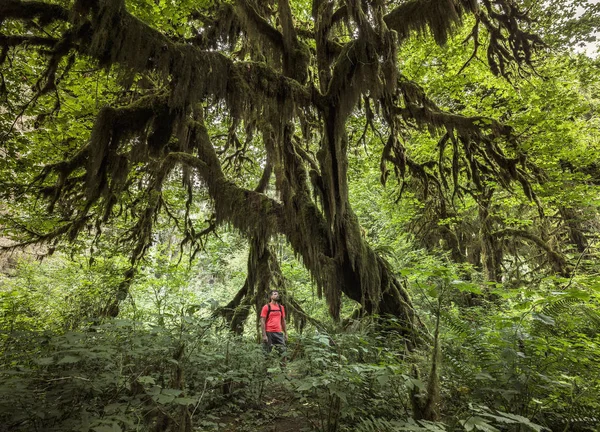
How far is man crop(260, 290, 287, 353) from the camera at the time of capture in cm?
673

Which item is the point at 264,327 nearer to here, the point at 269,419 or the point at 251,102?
the point at 269,419

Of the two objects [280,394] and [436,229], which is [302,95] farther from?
[436,229]

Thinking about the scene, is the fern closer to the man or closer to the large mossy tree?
the large mossy tree

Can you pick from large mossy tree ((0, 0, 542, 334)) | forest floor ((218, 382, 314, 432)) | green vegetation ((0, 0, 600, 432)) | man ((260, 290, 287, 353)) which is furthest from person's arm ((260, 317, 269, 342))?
forest floor ((218, 382, 314, 432))

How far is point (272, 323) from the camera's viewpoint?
678 centimetres

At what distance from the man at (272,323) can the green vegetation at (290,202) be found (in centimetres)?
68

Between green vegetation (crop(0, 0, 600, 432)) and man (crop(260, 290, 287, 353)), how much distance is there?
2.23ft

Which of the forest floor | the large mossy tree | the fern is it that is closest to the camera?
the fern

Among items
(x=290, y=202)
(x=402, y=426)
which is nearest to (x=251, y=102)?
(x=290, y=202)

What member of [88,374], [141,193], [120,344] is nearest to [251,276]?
[141,193]

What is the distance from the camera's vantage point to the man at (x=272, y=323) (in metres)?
6.73

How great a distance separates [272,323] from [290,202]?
9.64ft

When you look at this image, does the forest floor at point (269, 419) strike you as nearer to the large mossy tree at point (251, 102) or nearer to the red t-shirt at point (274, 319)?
the large mossy tree at point (251, 102)

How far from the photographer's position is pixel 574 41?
910 cm
